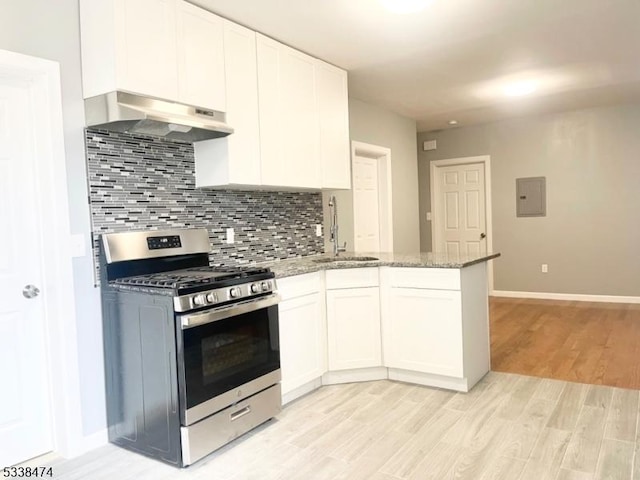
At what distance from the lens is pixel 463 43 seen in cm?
359

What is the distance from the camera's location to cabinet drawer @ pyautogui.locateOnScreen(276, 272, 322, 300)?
309 cm

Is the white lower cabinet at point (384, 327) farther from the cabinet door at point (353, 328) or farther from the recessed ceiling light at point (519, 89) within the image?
the recessed ceiling light at point (519, 89)

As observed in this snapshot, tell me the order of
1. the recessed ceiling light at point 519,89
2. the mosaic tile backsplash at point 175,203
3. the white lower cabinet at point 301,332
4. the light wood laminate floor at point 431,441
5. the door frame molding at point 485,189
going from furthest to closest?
the door frame molding at point 485,189 < the recessed ceiling light at point 519,89 < the white lower cabinet at point 301,332 < the mosaic tile backsplash at point 175,203 < the light wood laminate floor at point 431,441

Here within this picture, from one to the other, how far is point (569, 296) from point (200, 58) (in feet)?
18.8

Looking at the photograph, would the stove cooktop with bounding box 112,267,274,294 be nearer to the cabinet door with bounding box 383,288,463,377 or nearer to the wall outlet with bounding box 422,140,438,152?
the cabinet door with bounding box 383,288,463,377

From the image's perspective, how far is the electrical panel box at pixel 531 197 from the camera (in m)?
6.52

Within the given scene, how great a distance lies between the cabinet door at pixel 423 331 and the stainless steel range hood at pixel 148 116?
1.70 metres

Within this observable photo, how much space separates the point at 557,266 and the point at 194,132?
17.9 ft

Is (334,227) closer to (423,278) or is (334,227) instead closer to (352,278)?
(352,278)

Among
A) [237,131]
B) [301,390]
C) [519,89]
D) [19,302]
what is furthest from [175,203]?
[519,89]

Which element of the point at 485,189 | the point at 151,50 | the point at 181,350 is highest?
the point at 151,50

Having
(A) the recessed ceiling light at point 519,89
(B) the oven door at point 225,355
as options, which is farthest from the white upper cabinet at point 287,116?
(A) the recessed ceiling light at point 519,89

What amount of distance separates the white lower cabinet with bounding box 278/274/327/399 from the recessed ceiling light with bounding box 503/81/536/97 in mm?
3070

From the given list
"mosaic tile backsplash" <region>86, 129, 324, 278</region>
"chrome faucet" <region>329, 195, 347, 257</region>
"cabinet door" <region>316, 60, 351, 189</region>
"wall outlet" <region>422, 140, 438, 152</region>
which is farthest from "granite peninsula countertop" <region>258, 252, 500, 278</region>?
"wall outlet" <region>422, 140, 438, 152</region>
